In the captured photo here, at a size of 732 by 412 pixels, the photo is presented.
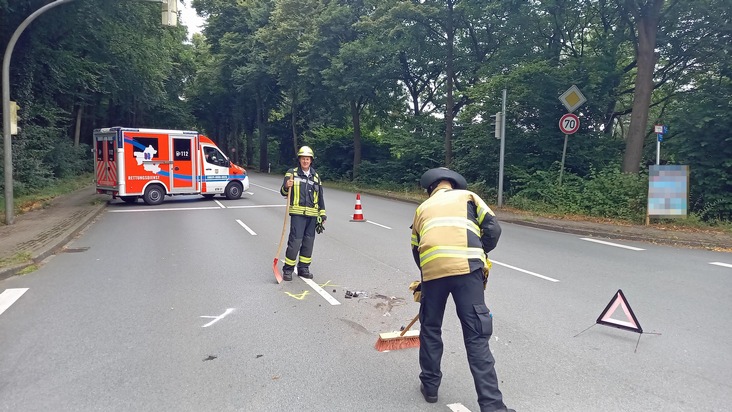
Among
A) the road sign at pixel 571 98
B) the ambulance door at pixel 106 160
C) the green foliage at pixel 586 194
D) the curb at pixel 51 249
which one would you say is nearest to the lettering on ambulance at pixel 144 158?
the ambulance door at pixel 106 160

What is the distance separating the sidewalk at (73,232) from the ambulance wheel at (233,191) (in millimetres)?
5245

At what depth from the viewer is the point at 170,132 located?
18969 millimetres

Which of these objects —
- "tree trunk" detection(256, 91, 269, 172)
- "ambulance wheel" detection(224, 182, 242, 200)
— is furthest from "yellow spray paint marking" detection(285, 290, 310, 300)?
"tree trunk" detection(256, 91, 269, 172)

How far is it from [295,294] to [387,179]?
2235 cm

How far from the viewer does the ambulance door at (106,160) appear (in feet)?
59.4

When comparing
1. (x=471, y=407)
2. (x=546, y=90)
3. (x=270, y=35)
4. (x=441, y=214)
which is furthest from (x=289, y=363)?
(x=270, y=35)

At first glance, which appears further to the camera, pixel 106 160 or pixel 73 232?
pixel 106 160

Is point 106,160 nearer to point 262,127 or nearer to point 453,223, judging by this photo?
point 453,223

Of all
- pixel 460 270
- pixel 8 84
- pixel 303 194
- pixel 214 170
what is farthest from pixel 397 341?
pixel 214 170

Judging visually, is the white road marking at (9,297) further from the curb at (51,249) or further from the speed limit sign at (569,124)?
the speed limit sign at (569,124)

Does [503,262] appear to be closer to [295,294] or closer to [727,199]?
[295,294]

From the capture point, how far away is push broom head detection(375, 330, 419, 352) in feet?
15.9

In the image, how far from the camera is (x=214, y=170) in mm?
20547

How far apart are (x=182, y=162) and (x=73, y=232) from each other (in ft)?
24.8
